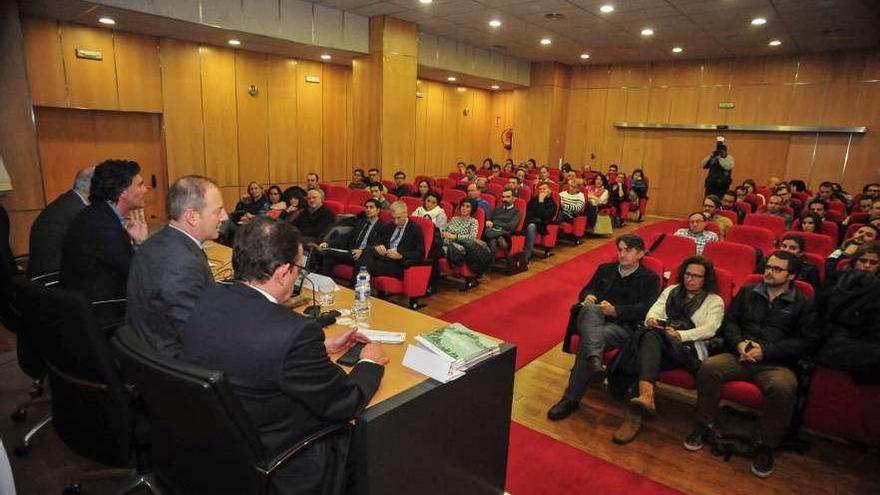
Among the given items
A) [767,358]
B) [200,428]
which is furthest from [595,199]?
[200,428]

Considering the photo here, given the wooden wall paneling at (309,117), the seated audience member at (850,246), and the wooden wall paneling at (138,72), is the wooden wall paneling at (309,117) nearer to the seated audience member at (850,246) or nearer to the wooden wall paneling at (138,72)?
the wooden wall paneling at (138,72)

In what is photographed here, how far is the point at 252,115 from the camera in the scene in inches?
382

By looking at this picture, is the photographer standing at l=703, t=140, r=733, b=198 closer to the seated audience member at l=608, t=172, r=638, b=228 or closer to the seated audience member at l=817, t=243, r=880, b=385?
the seated audience member at l=608, t=172, r=638, b=228

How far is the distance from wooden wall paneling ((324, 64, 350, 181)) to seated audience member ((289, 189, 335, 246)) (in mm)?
4997

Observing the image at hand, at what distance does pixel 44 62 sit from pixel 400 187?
555 cm

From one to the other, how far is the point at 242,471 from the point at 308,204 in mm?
5133

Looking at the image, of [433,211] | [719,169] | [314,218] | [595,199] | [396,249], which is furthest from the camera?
[719,169]

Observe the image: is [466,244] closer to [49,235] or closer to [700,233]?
[700,233]

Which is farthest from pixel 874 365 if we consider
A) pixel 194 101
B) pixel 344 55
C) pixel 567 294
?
pixel 194 101

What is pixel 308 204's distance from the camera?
6.38 metres

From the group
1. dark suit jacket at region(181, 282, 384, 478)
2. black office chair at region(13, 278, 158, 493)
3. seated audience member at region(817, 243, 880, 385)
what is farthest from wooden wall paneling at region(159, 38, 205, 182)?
seated audience member at region(817, 243, 880, 385)

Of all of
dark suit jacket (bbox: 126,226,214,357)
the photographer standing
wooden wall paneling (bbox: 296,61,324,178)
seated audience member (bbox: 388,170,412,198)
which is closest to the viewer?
dark suit jacket (bbox: 126,226,214,357)

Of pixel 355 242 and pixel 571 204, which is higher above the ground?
pixel 571 204

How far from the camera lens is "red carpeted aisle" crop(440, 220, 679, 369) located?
15.6 feet
